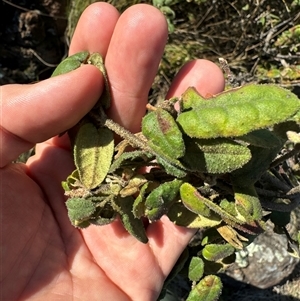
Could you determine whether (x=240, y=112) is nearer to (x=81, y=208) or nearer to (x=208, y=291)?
(x=81, y=208)

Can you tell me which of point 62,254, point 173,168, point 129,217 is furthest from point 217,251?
point 62,254

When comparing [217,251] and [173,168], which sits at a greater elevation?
[173,168]

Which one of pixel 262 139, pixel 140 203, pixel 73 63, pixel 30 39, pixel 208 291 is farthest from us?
pixel 30 39

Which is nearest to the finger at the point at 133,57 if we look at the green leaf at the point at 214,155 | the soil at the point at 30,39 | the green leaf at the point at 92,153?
the green leaf at the point at 92,153

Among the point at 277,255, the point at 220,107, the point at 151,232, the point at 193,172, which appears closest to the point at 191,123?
the point at 220,107

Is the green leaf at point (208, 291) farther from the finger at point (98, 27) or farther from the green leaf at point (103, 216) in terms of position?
the finger at point (98, 27)

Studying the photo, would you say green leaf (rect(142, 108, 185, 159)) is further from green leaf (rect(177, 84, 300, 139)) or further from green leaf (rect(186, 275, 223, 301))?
green leaf (rect(186, 275, 223, 301))
